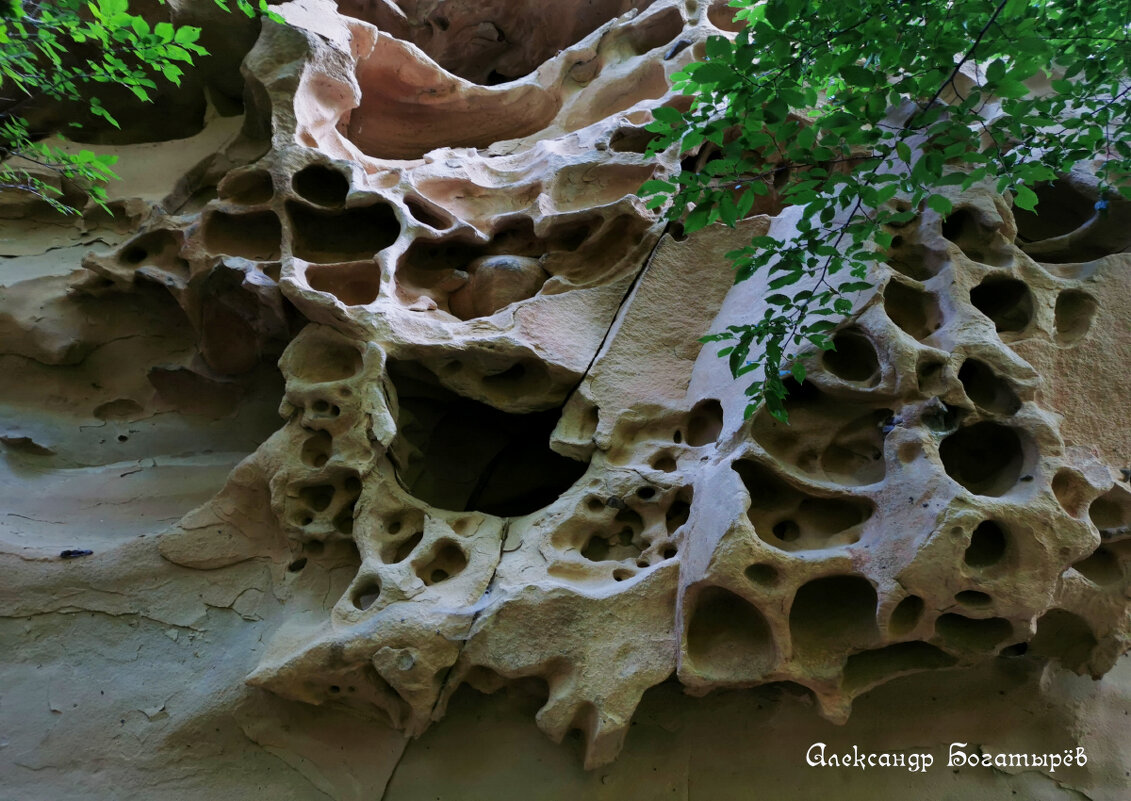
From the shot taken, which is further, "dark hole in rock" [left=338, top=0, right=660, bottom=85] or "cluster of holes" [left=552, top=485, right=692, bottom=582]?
"dark hole in rock" [left=338, top=0, right=660, bottom=85]

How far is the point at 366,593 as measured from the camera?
2609 mm

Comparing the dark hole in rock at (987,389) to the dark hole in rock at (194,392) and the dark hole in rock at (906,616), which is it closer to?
the dark hole in rock at (906,616)

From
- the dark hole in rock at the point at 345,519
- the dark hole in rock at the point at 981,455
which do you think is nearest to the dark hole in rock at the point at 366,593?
the dark hole in rock at the point at 345,519

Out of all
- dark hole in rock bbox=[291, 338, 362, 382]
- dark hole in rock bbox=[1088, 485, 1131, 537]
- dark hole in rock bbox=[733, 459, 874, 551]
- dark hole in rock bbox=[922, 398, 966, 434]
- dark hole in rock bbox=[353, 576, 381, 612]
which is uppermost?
dark hole in rock bbox=[922, 398, 966, 434]

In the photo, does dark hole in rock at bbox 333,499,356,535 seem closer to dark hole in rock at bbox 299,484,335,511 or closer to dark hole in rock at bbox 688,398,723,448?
dark hole in rock at bbox 299,484,335,511

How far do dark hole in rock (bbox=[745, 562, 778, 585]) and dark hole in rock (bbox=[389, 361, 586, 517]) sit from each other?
4.50 feet

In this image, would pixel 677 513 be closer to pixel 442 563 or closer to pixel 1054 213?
pixel 442 563

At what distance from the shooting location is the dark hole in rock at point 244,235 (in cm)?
360

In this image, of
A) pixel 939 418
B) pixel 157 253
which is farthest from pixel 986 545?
pixel 157 253

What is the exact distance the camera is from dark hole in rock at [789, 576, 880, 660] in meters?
2.20

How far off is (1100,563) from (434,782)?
224cm

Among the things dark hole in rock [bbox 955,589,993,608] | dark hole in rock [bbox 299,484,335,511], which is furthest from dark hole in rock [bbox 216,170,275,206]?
dark hole in rock [bbox 955,589,993,608]

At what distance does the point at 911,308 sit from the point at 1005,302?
341 millimetres

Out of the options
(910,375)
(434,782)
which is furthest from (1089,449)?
(434,782)
